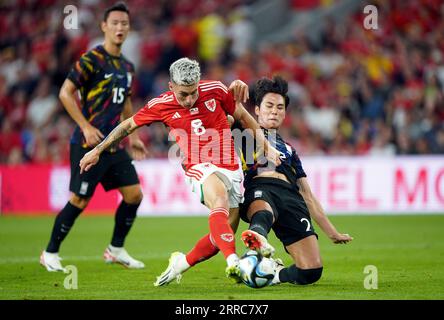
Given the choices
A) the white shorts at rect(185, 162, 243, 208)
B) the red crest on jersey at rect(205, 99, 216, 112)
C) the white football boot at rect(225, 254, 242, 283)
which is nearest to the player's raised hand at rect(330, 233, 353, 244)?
the white shorts at rect(185, 162, 243, 208)

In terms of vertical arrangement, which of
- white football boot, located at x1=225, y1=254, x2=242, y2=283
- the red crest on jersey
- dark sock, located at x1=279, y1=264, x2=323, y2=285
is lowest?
dark sock, located at x1=279, y1=264, x2=323, y2=285

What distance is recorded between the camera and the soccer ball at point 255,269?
6.93 m

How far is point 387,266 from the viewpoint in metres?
9.70

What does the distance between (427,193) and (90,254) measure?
26.8 ft

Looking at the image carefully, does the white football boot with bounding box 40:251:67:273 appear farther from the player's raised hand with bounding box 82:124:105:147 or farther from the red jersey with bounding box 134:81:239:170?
the red jersey with bounding box 134:81:239:170

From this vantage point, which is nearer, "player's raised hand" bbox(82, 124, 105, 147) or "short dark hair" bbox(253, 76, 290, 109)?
"short dark hair" bbox(253, 76, 290, 109)

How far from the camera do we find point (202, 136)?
25.5 ft

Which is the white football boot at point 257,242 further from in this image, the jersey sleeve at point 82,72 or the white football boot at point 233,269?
the jersey sleeve at point 82,72

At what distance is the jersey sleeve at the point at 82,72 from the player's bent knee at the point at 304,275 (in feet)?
11.2

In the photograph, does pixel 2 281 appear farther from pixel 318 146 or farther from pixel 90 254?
pixel 318 146

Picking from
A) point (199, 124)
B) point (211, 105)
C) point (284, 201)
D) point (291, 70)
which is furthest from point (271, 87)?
point (291, 70)

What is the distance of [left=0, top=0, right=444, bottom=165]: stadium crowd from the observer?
18859 mm

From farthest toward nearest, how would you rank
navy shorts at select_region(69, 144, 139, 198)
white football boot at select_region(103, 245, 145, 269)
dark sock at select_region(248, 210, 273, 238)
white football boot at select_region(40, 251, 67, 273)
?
white football boot at select_region(103, 245, 145, 269) < navy shorts at select_region(69, 144, 139, 198) < white football boot at select_region(40, 251, 67, 273) < dark sock at select_region(248, 210, 273, 238)

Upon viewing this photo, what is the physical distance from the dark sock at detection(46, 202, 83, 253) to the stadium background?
10.9ft
